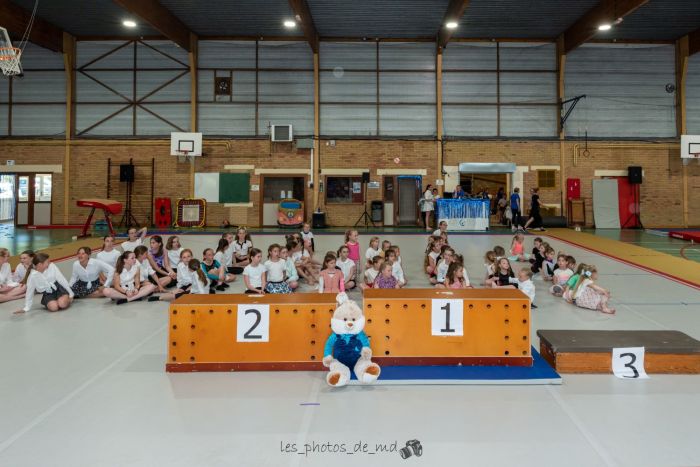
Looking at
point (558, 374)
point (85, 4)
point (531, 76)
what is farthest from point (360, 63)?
point (558, 374)

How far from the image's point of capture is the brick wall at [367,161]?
21.8 metres

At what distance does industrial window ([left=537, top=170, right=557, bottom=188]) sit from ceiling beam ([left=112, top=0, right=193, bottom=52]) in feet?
54.5

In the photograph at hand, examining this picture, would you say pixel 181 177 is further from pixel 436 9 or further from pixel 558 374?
pixel 558 374

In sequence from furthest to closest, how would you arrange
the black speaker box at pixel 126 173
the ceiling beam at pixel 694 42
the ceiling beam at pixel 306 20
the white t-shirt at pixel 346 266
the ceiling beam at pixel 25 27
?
the black speaker box at pixel 126 173 → the ceiling beam at pixel 694 42 → the ceiling beam at pixel 25 27 → the ceiling beam at pixel 306 20 → the white t-shirt at pixel 346 266

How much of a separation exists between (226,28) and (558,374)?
20.6 m

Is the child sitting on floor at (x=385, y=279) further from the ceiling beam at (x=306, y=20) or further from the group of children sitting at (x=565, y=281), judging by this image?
the ceiling beam at (x=306, y=20)

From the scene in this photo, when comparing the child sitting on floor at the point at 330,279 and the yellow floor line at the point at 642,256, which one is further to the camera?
the yellow floor line at the point at 642,256

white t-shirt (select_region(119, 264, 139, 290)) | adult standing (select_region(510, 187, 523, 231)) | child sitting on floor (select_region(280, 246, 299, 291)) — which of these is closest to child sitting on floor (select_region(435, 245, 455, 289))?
child sitting on floor (select_region(280, 246, 299, 291))

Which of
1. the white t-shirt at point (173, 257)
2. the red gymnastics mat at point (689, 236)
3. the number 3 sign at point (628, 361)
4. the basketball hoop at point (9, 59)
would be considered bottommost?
the number 3 sign at point (628, 361)

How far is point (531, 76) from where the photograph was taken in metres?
21.9

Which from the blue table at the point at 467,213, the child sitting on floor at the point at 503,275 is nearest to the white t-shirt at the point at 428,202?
the blue table at the point at 467,213

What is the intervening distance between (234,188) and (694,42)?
21.0 meters

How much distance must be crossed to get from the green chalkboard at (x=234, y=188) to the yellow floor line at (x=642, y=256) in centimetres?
1306

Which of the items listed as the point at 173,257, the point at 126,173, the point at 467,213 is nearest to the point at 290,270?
Answer: the point at 173,257
